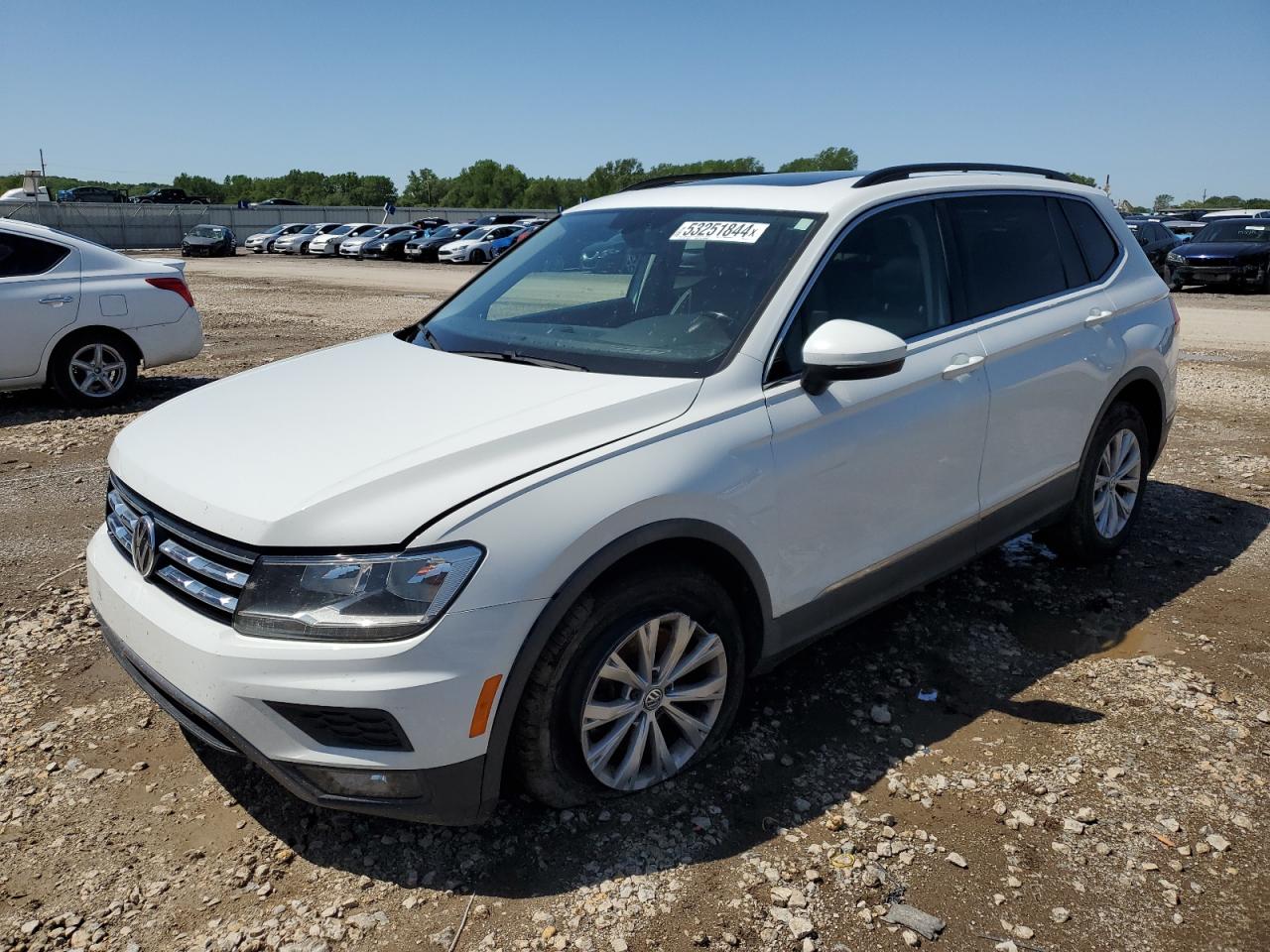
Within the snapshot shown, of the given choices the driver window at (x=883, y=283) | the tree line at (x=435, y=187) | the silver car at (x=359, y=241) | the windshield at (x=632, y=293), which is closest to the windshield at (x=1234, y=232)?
the driver window at (x=883, y=283)

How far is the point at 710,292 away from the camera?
3434 mm

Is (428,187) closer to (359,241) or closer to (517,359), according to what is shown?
(359,241)

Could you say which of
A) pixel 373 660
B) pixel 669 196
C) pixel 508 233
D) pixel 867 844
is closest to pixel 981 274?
pixel 669 196

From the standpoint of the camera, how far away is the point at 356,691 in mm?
2402

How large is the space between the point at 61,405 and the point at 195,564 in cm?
747

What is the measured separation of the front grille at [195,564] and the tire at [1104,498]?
3651mm

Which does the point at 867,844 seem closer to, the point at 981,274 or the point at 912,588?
the point at 912,588

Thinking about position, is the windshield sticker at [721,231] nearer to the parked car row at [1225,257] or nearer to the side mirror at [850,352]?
the side mirror at [850,352]

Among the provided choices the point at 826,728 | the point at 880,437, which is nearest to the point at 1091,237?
the point at 880,437

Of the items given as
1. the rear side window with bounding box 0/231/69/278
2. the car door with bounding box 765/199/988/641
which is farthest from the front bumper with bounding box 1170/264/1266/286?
the rear side window with bounding box 0/231/69/278

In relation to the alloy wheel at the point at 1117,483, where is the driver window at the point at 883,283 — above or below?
above

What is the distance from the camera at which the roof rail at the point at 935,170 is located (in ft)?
12.3

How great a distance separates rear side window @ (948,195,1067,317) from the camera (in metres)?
3.99

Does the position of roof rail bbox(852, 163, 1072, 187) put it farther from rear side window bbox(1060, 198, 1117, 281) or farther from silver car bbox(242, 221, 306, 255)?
silver car bbox(242, 221, 306, 255)
